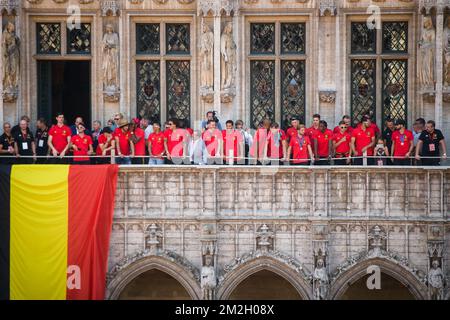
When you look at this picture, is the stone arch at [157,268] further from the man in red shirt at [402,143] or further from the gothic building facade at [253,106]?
the man in red shirt at [402,143]

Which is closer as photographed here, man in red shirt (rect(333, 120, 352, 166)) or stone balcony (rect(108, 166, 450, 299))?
stone balcony (rect(108, 166, 450, 299))

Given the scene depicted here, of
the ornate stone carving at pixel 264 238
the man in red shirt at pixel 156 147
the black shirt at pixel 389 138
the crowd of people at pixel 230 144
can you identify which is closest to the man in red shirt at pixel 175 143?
the crowd of people at pixel 230 144

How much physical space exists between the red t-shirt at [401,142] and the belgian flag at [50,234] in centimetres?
676

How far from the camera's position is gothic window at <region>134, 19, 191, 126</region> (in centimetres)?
3606

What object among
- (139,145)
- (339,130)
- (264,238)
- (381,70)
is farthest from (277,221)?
(381,70)

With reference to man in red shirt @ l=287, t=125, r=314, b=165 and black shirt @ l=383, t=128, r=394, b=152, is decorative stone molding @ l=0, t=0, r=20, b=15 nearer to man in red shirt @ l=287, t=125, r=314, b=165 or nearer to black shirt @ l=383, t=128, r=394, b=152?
man in red shirt @ l=287, t=125, r=314, b=165

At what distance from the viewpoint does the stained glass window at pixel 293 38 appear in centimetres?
3581

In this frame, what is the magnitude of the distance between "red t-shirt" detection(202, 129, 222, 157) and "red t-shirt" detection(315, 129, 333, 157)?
2349 millimetres

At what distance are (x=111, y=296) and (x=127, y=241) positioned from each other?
1335 mm

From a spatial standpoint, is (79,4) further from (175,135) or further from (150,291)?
(150,291)

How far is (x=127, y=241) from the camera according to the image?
1315 inches

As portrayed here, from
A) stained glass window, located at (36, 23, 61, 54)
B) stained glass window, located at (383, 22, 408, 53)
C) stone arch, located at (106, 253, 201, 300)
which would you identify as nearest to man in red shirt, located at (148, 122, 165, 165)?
stone arch, located at (106, 253, 201, 300)

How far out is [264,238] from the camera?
3325 centimetres
